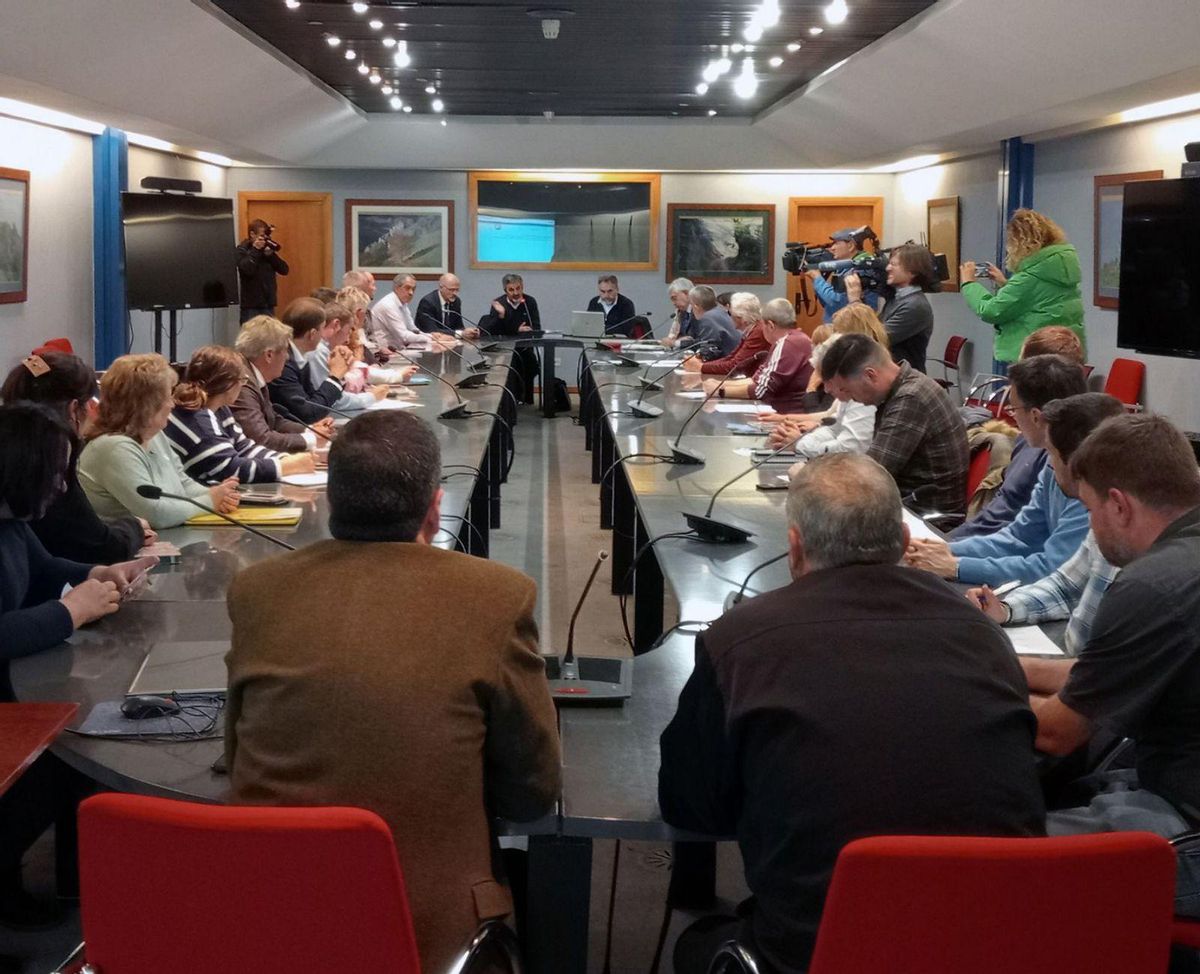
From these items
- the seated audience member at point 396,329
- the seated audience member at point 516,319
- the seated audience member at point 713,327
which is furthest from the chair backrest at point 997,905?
the seated audience member at point 516,319

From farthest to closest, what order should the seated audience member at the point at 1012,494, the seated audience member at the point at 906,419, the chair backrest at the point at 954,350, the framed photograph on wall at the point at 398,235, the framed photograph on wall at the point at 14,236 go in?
1. the framed photograph on wall at the point at 398,235
2. the chair backrest at the point at 954,350
3. the framed photograph on wall at the point at 14,236
4. the seated audience member at the point at 906,419
5. the seated audience member at the point at 1012,494

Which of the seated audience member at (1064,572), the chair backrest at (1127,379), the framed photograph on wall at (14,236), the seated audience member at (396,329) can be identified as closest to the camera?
the seated audience member at (1064,572)

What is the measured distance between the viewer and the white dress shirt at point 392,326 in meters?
10.5

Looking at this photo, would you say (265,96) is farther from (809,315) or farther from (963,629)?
(963,629)

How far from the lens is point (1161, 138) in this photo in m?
7.86

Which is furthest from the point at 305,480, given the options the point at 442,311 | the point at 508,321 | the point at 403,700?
the point at 508,321

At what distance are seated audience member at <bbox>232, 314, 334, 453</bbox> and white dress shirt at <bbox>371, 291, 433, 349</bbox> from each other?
5006 millimetres

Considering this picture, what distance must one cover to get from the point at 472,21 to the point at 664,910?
21.2 feet

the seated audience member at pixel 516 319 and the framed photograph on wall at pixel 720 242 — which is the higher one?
the framed photograph on wall at pixel 720 242

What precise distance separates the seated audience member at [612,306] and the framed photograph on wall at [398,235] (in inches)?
77.5

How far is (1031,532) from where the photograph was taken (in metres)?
3.33

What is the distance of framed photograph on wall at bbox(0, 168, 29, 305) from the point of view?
8180 mm

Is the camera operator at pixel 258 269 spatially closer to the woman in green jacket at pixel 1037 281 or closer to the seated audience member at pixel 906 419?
the woman in green jacket at pixel 1037 281

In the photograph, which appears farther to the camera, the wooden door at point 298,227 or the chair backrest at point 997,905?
the wooden door at point 298,227
